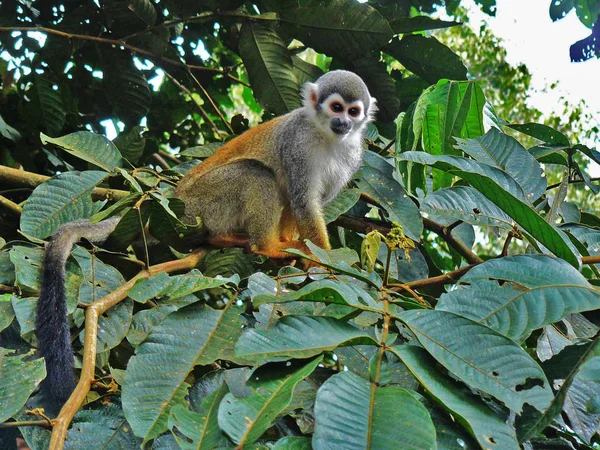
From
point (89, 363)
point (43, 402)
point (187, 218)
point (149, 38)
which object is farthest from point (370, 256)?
A: point (149, 38)

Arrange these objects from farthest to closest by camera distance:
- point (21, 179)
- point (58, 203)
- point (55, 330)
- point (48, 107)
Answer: point (48, 107)
point (21, 179)
point (58, 203)
point (55, 330)

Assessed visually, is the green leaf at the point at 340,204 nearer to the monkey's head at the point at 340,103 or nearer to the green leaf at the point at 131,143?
the monkey's head at the point at 340,103

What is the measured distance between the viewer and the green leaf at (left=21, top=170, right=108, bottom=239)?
→ 2.59 meters

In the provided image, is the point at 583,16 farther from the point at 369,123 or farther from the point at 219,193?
the point at 219,193

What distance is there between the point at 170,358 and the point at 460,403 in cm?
72

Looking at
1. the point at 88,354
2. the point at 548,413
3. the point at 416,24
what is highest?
the point at 416,24

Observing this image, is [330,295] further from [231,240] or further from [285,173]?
[285,173]

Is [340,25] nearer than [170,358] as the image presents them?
No

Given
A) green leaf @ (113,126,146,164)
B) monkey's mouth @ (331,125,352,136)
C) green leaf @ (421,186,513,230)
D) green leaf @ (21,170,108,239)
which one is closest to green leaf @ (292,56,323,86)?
monkey's mouth @ (331,125,352,136)

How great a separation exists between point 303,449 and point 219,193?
8.85 feet

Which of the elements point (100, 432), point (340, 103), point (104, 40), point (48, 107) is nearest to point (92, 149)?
point (48, 107)

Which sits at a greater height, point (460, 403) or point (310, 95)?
point (310, 95)

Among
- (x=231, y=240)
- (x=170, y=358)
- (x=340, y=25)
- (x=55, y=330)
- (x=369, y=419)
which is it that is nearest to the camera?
(x=369, y=419)

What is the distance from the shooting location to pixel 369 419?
1.18 m
